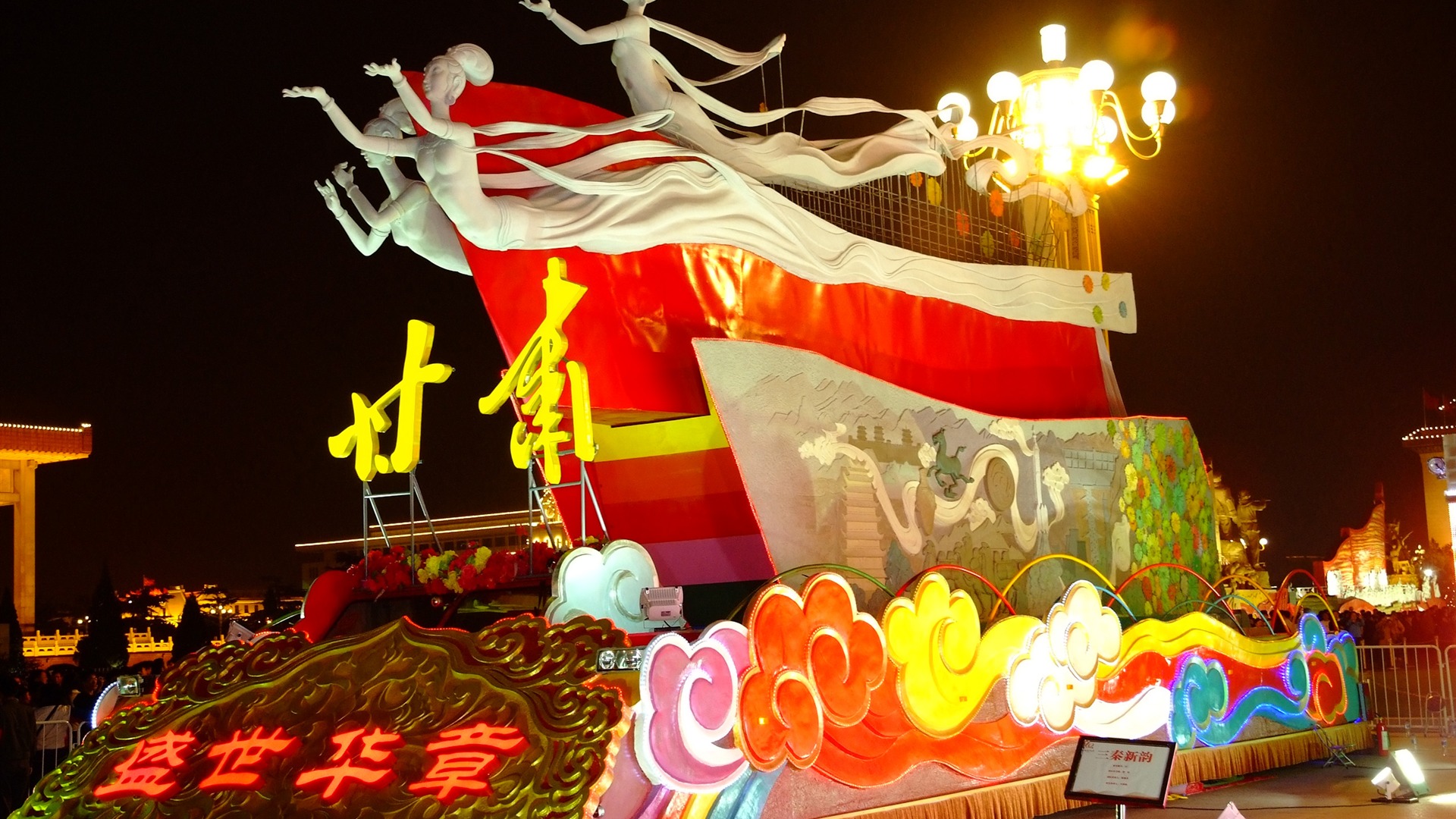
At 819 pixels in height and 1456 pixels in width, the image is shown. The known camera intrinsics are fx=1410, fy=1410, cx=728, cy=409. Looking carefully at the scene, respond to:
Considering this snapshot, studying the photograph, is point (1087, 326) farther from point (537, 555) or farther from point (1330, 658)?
point (537, 555)

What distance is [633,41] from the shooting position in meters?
9.46

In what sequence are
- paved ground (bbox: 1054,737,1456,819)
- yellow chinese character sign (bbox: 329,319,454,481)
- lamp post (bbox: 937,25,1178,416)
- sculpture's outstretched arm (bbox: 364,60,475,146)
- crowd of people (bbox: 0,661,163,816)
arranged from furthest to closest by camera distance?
lamp post (bbox: 937,25,1178,416) → crowd of people (bbox: 0,661,163,816) → paved ground (bbox: 1054,737,1456,819) → yellow chinese character sign (bbox: 329,319,454,481) → sculpture's outstretched arm (bbox: 364,60,475,146)

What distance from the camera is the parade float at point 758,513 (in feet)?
22.9

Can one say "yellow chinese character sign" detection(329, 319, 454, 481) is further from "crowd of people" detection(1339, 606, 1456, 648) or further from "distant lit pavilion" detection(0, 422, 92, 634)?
"distant lit pavilion" detection(0, 422, 92, 634)

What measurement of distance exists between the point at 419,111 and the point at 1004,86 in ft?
20.0

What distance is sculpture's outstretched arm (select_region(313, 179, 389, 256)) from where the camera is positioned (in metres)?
8.88

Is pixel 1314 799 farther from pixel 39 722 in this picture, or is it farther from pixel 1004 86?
pixel 39 722

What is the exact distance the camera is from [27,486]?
96.3 ft

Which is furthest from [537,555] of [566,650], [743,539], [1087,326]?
[1087,326]

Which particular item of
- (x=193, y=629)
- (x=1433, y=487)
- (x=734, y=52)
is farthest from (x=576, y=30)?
(x=1433, y=487)

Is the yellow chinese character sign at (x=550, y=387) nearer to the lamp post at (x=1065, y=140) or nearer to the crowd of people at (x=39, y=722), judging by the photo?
the crowd of people at (x=39, y=722)

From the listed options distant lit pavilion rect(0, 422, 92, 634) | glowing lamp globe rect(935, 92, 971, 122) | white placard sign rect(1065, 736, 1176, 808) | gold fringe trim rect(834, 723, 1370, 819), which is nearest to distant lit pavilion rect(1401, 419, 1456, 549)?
gold fringe trim rect(834, 723, 1370, 819)

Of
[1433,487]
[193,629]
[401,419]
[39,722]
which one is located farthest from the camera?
[1433,487]

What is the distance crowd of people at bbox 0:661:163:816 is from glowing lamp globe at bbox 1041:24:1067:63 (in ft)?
29.6
